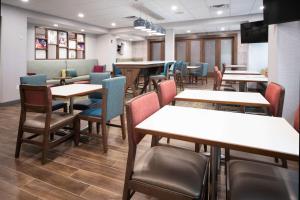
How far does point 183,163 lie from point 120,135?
2.10 m

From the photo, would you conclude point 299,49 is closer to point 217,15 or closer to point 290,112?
point 290,112

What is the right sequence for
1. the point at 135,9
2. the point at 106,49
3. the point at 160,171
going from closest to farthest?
the point at 160,171, the point at 135,9, the point at 106,49

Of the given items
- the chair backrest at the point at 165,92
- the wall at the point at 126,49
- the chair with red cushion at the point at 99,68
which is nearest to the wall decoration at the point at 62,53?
the chair with red cushion at the point at 99,68

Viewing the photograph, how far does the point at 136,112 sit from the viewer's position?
4.38ft

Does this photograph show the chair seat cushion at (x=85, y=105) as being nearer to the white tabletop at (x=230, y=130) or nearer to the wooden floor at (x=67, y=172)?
the wooden floor at (x=67, y=172)

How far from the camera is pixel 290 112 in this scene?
272 centimetres

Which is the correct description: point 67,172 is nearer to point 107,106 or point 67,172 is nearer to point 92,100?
point 107,106

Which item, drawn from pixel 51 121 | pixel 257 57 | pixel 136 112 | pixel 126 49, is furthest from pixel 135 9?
pixel 126 49

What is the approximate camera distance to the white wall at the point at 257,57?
21.5 feet

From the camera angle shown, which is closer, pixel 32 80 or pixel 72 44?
pixel 32 80

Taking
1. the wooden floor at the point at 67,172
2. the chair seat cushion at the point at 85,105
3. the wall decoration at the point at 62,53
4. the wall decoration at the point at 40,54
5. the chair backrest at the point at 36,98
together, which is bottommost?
the wooden floor at the point at 67,172

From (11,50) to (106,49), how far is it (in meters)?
4.78

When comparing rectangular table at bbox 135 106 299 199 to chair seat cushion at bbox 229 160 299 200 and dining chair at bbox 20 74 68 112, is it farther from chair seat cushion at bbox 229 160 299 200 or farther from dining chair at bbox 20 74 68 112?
dining chair at bbox 20 74 68 112

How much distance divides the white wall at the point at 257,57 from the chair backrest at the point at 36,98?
6166 mm
